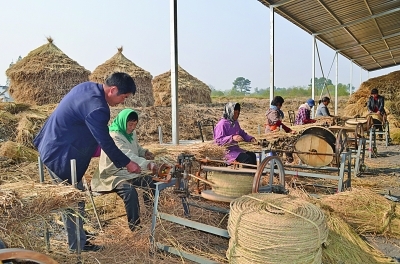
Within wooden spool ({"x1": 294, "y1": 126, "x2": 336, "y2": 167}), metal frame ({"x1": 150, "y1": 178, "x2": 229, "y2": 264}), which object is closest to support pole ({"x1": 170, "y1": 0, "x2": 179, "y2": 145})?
wooden spool ({"x1": 294, "y1": 126, "x2": 336, "y2": 167})

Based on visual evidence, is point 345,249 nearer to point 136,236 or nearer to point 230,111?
point 136,236

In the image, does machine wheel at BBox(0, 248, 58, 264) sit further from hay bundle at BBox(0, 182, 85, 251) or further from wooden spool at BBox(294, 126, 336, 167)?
wooden spool at BBox(294, 126, 336, 167)

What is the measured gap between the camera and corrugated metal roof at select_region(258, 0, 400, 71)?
936 centimetres

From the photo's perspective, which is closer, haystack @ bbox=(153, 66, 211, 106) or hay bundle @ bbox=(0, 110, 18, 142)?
hay bundle @ bbox=(0, 110, 18, 142)

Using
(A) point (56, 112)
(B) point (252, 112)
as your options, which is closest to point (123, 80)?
(A) point (56, 112)

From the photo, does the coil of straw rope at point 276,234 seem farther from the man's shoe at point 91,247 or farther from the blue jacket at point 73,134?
the man's shoe at point 91,247

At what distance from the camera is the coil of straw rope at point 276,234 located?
1.94 metres

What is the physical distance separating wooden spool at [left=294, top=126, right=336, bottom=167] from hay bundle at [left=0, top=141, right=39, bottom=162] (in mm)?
5033

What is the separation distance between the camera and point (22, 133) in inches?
299

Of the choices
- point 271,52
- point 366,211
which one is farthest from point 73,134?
point 271,52

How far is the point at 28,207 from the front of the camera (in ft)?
6.70

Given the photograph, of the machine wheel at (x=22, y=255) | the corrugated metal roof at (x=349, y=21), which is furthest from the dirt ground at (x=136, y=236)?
the corrugated metal roof at (x=349, y=21)

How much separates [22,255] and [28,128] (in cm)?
705

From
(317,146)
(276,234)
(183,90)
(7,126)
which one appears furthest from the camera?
(183,90)
